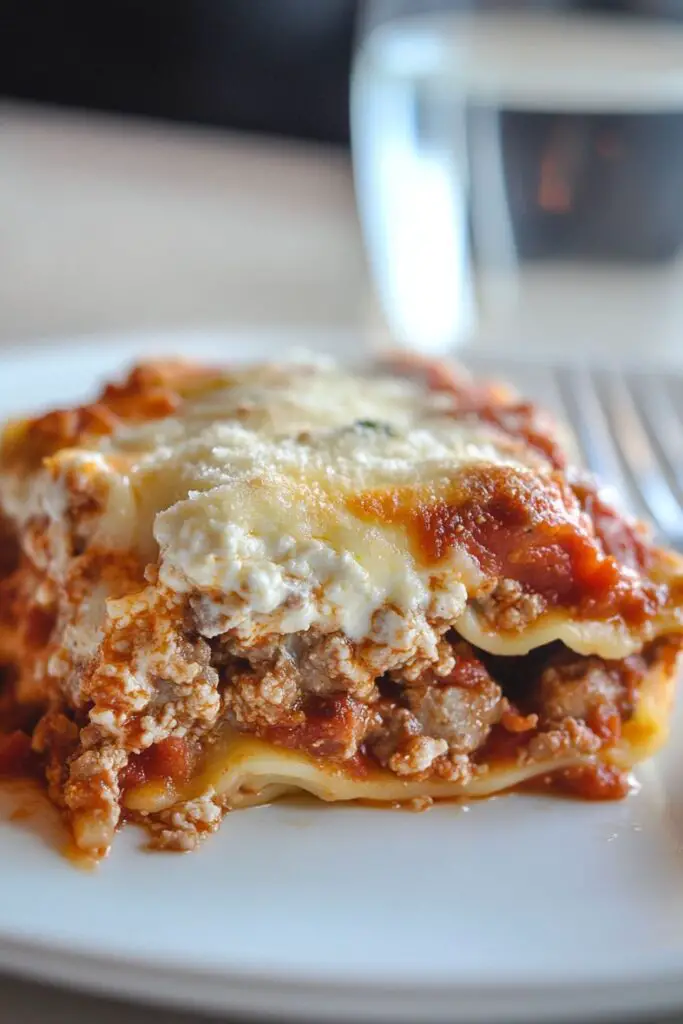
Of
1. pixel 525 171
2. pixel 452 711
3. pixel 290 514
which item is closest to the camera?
pixel 290 514

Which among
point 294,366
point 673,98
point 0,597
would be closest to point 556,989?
point 0,597

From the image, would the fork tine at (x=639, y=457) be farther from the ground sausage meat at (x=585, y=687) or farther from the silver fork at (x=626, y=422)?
the ground sausage meat at (x=585, y=687)

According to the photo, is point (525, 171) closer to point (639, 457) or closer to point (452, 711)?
point (639, 457)

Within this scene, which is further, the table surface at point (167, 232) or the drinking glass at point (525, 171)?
the table surface at point (167, 232)

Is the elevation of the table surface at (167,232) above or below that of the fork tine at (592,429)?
above

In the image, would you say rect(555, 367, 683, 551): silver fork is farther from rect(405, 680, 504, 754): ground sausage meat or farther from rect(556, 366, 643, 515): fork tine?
rect(405, 680, 504, 754): ground sausage meat

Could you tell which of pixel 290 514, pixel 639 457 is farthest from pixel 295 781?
pixel 639 457

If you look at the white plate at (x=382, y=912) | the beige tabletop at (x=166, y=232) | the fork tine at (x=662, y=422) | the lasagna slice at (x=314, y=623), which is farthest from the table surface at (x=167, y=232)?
the white plate at (x=382, y=912)
